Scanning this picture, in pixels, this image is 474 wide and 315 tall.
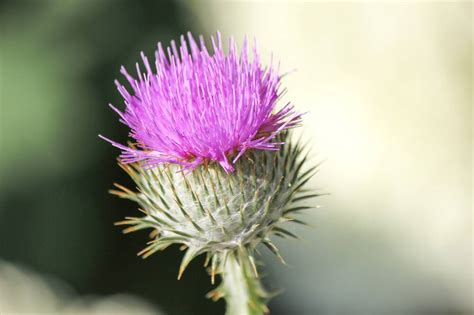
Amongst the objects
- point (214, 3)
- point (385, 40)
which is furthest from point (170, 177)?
point (214, 3)

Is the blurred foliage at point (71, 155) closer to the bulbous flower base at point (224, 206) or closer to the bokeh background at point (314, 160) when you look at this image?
the bokeh background at point (314, 160)

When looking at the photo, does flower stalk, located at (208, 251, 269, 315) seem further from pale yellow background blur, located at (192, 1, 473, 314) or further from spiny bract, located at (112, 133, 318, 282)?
pale yellow background blur, located at (192, 1, 473, 314)

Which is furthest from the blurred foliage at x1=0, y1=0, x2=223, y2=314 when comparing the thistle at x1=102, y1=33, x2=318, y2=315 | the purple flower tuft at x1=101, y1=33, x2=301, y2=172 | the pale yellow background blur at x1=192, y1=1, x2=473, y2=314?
the purple flower tuft at x1=101, y1=33, x2=301, y2=172

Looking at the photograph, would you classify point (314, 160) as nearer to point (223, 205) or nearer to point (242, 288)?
point (242, 288)

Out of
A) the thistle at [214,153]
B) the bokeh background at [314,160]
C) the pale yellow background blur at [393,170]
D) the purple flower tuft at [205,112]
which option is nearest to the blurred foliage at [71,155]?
the bokeh background at [314,160]

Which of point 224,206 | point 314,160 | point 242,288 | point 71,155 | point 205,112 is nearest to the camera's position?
point 205,112

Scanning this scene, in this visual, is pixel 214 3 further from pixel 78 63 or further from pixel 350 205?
pixel 350 205

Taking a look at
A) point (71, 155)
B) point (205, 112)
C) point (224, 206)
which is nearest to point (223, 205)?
point (224, 206)
